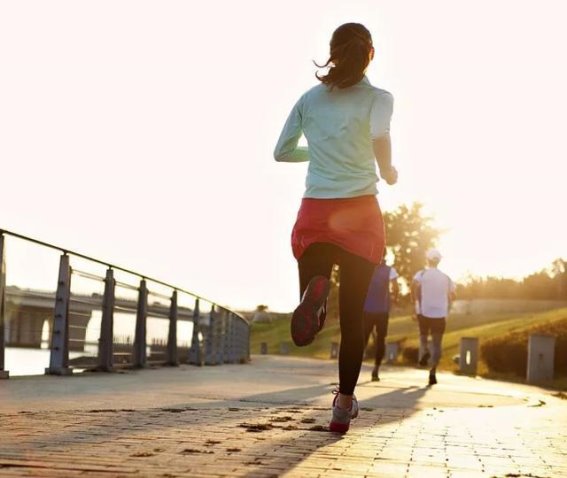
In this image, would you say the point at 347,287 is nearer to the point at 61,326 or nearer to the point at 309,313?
the point at 309,313

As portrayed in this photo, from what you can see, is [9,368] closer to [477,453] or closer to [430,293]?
[477,453]

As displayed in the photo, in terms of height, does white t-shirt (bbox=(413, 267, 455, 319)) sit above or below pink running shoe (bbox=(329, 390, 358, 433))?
above

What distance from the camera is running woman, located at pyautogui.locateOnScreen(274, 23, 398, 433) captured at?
475 cm

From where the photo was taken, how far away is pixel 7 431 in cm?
409

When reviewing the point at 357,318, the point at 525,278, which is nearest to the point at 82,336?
the point at 357,318

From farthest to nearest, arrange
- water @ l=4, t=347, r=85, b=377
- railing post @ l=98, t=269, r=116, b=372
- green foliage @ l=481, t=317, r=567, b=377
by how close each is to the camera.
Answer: green foliage @ l=481, t=317, r=567, b=377 → railing post @ l=98, t=269, r=116, b=372 → water @ l=4, t=347, r=85, b=377

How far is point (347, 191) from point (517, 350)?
58.5 ft

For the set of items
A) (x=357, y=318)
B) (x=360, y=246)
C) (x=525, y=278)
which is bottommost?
(x=357, y=318)

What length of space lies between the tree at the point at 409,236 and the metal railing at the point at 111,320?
2517 inches

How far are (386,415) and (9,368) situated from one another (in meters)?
3.80

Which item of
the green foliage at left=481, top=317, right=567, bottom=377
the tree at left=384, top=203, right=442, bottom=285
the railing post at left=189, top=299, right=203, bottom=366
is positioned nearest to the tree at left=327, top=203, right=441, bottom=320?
the tree at left=384, top=203, right=442, bottom=285

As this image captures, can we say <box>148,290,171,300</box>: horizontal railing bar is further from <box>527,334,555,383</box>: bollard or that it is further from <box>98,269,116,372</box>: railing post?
<box>527,334,555,383</box>: bollard

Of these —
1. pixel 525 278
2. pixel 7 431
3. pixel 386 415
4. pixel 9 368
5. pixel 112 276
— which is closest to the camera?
pixel 7 431

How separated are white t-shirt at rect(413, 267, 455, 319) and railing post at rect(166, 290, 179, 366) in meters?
3.87
